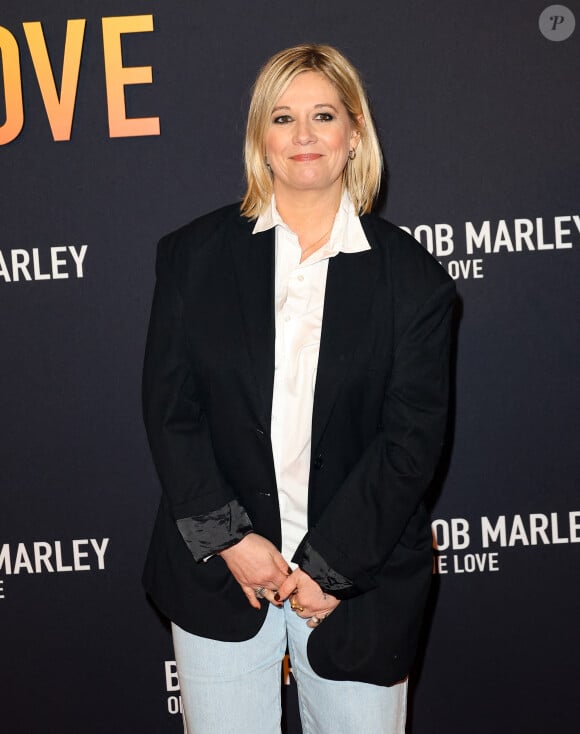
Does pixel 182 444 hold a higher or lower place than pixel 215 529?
higher

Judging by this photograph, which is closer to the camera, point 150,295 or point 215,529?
point 215,529

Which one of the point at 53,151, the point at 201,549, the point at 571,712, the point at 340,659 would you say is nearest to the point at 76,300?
the point at 53,151

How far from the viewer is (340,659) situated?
1570mm

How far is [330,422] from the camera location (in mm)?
1558

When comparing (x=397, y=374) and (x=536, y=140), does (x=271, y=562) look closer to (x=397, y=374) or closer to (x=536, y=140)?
(x=397, y=374)

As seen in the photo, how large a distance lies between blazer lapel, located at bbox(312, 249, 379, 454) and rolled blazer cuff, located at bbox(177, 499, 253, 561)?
0.19 meters

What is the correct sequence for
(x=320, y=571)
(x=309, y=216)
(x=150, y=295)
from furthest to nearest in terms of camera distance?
(x=150, y=295) < (x=309, y=216) < (x=320, y=571)

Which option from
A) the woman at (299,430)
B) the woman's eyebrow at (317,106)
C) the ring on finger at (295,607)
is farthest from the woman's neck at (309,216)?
the ring on finger at (295,607)

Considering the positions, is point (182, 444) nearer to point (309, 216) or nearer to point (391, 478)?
point (391, 478)

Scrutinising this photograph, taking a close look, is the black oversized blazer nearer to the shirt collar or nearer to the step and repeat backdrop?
the shirt collar

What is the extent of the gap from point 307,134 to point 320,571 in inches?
31.1

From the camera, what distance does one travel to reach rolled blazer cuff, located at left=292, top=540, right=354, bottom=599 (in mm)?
1546

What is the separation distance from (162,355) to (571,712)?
1768 mm

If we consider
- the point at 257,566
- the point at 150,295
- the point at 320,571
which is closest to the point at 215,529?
the point at 257,566
